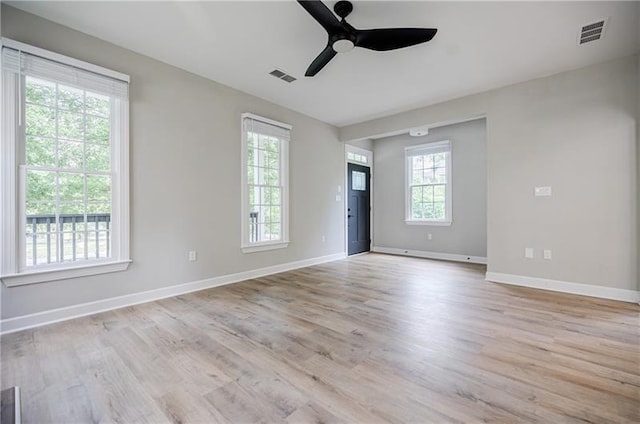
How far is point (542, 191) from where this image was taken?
12.6ft

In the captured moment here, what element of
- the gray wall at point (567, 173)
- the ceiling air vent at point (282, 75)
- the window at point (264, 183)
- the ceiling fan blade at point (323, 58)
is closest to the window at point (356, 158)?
the window at point (264, 183)

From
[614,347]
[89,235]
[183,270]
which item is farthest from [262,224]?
[614,347]

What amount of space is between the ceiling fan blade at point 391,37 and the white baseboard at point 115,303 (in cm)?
338

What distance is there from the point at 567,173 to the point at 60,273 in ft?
19.2

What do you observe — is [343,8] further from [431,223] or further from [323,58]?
[431,223]

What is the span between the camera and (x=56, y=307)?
8.87 ft

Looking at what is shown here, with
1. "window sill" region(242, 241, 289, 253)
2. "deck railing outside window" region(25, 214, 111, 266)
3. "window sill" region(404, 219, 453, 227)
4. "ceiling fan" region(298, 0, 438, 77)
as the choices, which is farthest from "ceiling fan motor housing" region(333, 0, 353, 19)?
"window sill" region(404, 219, 453, 227)

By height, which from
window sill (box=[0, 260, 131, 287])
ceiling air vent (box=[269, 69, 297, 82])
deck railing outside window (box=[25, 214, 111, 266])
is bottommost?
window sill (box=[0, 260, 131, 287])

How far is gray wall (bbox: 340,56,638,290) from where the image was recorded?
334cm

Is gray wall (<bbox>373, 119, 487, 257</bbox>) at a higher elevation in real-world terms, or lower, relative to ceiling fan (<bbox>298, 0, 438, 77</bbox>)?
lower

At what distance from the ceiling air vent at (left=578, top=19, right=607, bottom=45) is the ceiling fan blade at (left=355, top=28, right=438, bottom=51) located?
1.73 meters

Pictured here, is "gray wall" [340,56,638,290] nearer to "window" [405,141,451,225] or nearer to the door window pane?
"window" [405,141,451,225]

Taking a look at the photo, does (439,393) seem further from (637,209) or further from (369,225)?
(369,225)

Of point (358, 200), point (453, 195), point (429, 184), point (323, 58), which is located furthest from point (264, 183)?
point (453, 195)
